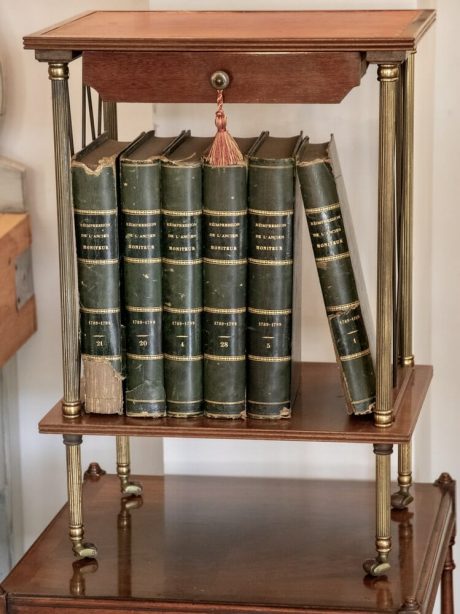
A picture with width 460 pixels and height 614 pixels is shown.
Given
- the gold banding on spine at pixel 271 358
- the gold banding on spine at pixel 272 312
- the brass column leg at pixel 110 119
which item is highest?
the brass column leg at pixel 110 119

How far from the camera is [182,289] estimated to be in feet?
5.33

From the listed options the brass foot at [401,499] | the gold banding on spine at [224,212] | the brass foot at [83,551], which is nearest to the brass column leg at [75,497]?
the brass foot at [83,551]

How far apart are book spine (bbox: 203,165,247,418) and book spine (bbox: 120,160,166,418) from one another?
0.20 feet

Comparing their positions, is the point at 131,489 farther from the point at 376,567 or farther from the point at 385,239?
the point at 385,239

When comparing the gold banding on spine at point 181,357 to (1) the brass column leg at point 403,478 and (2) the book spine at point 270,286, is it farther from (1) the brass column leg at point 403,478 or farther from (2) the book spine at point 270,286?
(1) the brass column leg at point 403,478

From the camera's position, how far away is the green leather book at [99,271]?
1.60 meters

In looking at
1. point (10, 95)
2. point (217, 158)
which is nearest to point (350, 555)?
point (217, 158)

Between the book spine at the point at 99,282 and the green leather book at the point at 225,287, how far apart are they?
12 cm

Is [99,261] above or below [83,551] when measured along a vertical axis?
above

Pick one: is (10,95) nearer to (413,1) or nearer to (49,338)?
(49,338)

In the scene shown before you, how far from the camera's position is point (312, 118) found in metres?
1.91

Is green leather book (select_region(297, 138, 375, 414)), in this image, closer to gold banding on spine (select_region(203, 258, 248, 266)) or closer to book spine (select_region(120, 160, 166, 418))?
gold banding on spine (select_region(203, 258, 248, 266))

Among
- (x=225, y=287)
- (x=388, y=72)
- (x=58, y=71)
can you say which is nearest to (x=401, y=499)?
(x=225, y=287)

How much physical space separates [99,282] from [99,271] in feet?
0.05
